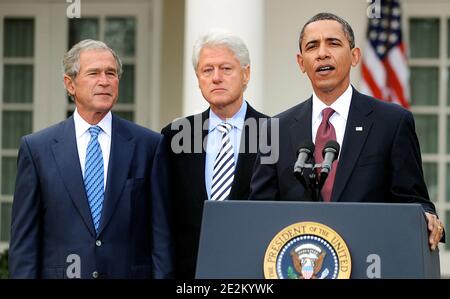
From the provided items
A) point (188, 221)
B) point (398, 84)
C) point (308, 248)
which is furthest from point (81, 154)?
point (398, 84)

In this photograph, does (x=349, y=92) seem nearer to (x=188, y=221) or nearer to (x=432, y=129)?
(x=188, y=221)

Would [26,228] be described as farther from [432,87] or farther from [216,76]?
[432,87]

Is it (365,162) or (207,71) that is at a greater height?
(207,71)

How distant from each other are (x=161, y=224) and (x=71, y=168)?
18.8 inches

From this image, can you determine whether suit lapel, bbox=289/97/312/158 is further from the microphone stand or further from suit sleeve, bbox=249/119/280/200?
the microphone stand

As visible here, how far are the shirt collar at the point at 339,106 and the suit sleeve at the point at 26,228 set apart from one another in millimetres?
1301

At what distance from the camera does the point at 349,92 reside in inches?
197

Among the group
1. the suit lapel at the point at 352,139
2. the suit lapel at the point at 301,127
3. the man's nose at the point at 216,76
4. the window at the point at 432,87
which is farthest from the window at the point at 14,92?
the suit lapel at the point at 352,139

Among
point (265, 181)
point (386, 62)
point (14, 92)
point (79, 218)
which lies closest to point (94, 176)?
point (79, 218)

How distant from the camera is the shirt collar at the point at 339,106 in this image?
495 centimetres

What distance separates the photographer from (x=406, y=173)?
15.7ft

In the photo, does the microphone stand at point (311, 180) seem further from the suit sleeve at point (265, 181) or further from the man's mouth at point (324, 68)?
the man's mouth at point (324, 68)

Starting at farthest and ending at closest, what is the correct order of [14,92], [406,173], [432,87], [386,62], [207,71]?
[14,92], [432,87], [386,62], [207,71], [406,173]

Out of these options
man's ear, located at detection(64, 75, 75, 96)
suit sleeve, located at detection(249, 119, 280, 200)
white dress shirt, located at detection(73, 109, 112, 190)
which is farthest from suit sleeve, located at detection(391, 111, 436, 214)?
man's ear, located at detection(64, 75, 75, 96)
